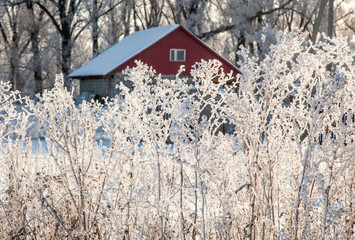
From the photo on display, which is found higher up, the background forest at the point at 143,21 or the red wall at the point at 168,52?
the background forest at the point at 143,21

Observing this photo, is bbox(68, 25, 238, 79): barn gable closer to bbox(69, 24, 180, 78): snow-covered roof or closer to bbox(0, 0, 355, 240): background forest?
bbox(69, 24, 180, 78): snow-covered roof

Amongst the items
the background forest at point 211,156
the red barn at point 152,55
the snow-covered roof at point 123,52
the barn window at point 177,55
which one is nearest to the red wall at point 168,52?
the red barn at point 152,55

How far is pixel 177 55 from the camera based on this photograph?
23.0m

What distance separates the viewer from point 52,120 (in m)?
2.95

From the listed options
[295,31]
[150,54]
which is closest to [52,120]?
[295,31]

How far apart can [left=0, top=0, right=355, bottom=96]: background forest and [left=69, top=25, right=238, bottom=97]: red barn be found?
8.45ft

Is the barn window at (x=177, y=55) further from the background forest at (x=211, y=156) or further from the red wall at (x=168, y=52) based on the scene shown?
the background forest at (x=211, y=156)

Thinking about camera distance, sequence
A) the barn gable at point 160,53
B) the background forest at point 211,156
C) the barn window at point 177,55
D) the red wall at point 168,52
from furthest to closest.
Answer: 1. the barn window at point 177,55
2. the red wall at point 168,52
3. the barn gable at point 160,53
4. the background forest at point 211,156

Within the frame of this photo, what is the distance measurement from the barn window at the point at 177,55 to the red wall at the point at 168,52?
15cm

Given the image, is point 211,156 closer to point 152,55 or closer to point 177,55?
point 152,55

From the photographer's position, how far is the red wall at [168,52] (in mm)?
22172

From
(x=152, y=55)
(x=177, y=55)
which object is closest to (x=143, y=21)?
(x=177, y=55)

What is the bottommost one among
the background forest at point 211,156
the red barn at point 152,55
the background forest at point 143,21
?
the background forest at point 211,156

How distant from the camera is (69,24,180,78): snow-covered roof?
21281 mm
